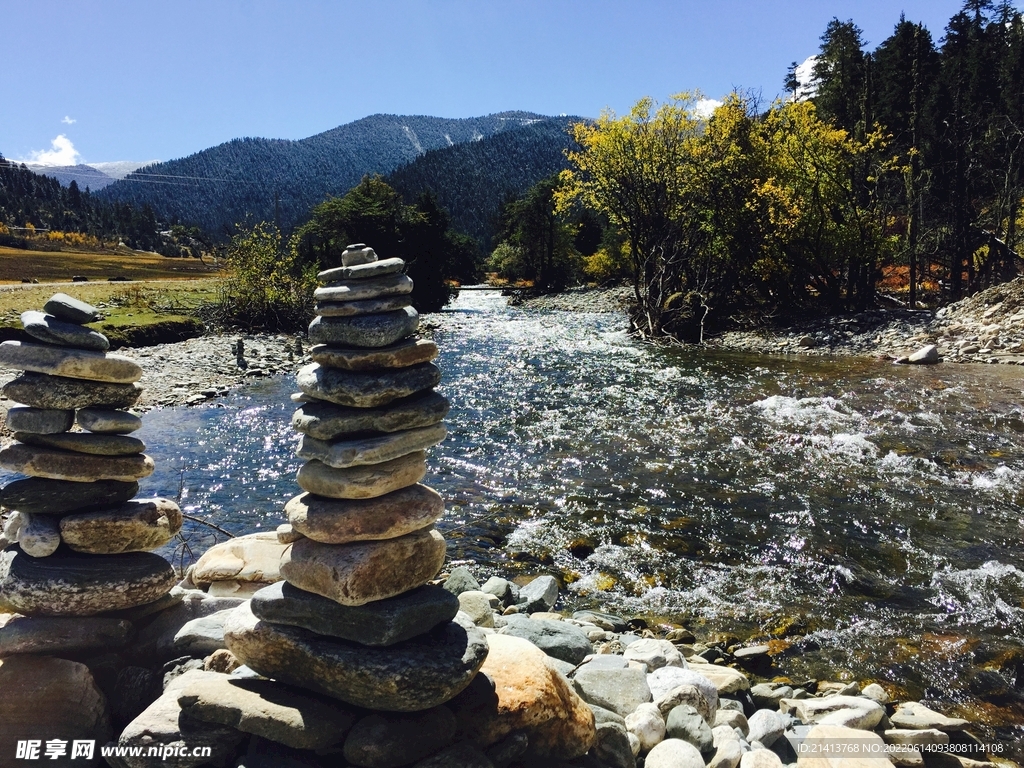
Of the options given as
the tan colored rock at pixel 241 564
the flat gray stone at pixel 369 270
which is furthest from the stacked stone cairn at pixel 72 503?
the flat gray stone at pixel 369 270

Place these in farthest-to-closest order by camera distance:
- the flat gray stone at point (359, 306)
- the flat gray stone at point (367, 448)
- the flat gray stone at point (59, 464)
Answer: the flat gray stone at point (59, 464), the flat gray stone at point (359, 306), the flat gray stone at point (367, 448)

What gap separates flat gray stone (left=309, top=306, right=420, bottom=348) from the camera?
572 centimetres

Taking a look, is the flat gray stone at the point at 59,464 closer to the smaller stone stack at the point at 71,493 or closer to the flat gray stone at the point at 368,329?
the smaller stone stack at the point at 71,493

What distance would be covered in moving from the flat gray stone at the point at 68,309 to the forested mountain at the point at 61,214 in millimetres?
136906

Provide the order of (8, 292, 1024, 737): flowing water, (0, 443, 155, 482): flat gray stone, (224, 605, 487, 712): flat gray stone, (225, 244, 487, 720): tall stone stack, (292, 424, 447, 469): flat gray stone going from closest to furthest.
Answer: (224, 605, 487, 712): flat gray stone, (225, 244, 487, 720): tall stone stack, (292, 424, 447, 469): flat gray stone, (0, 443, 155, 482): flat gray stone, (8, 292, 1024, 737): flowing water

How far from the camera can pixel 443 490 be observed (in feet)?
48.3

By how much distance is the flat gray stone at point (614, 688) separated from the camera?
6.31m

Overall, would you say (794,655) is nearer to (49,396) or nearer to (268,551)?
(268,551)

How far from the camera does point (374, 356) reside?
226 inches

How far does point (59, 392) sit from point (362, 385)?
2.99m

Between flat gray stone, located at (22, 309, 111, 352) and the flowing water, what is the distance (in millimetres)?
6402

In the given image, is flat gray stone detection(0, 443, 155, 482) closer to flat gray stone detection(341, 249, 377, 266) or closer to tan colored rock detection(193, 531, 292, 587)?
tan colored rock detection(193, 531, 292, 587)

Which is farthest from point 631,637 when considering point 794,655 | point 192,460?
point 192,460

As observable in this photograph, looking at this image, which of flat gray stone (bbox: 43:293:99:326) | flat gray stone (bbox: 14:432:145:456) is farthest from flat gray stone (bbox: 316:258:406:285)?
flat gray stone (bbox: 14:432:145:456)
